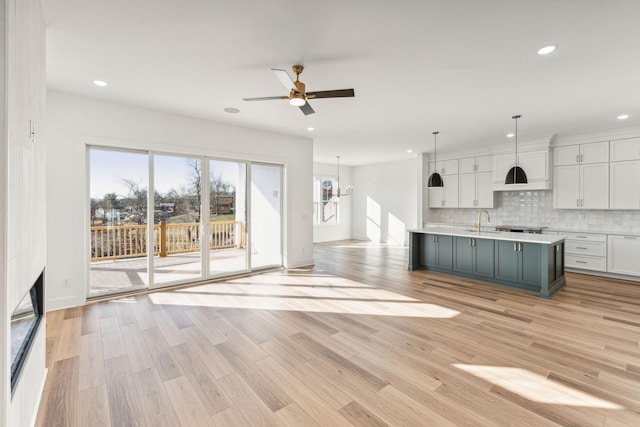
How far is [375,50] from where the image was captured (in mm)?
2879

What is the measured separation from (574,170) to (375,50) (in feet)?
18.9

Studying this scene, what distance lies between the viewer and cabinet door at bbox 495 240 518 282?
4.84m

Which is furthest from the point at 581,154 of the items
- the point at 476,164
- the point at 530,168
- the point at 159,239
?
the point at 159,239

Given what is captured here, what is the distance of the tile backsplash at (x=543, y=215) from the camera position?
19.2 feet

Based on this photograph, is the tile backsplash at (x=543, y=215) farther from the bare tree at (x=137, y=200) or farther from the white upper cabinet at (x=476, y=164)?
the bare tree at (x=137, y=200)

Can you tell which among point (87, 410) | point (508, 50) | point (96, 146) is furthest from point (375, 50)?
point (96, 146)

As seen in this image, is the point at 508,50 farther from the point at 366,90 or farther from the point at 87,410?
the point at 87,410

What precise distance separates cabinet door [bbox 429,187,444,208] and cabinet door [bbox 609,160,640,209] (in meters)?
3.45

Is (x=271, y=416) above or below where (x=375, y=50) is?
below

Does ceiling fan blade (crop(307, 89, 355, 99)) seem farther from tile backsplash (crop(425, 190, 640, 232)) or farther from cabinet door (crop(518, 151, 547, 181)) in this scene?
tile backsplash (crop(425, 190, 640, 232))

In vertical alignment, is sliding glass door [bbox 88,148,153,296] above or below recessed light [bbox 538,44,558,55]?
below

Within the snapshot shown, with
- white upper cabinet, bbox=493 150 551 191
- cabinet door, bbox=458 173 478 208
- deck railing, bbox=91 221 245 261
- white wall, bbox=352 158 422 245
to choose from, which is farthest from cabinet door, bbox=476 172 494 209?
deck railing, bbox=91 221 245 261

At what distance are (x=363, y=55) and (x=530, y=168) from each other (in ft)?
18.2

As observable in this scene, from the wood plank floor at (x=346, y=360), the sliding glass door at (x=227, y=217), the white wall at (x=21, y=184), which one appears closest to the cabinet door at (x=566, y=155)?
the wood plank floor at (x=346, y=360)
